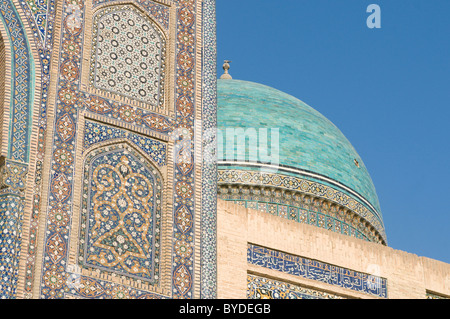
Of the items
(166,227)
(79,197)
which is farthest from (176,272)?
(79,197)

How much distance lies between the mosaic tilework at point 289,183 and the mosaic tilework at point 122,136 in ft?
13.2

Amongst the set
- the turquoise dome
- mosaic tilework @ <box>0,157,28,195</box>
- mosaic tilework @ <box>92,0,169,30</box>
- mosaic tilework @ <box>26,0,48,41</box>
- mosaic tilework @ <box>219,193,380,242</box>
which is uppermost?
the turquoise dome

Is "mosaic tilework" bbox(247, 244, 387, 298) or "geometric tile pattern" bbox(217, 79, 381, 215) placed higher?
"geometric tile pattern" bbox(217, 79, 381, 215)

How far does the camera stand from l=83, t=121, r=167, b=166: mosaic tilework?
8.51 metres

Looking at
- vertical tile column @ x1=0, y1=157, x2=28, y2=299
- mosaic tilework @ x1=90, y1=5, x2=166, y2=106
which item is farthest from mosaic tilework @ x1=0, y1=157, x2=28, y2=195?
mosaic tilework @ x1=90, y1=5, x2=166, y2=106

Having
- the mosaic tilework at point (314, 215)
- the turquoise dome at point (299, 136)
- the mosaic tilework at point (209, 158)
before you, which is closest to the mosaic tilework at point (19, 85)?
the mosaic tilework at point (209, 158)

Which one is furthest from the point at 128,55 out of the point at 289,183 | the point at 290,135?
the point at 290,135

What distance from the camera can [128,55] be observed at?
359 inches

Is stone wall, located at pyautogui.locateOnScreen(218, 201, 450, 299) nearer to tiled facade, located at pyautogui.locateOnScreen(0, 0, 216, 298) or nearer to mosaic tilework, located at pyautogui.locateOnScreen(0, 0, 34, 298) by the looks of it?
tiled facade, located at pyautogui.locateOnScreen(0, 0, 216, 298)

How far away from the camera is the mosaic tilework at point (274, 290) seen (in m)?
8.94

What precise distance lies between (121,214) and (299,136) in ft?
18.9

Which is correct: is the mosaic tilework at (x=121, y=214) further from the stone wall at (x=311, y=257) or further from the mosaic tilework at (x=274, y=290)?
the mosaic tilework at (x=274, y=290)

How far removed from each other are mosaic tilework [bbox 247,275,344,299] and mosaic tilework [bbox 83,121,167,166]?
127 centimetres
